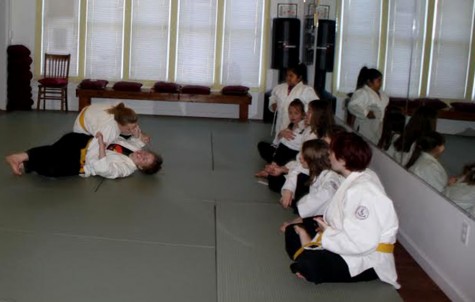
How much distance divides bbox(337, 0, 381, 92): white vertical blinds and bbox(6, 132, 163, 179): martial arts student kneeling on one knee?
2.52 m

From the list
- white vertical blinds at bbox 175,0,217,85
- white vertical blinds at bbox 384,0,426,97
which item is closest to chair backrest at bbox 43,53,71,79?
white vertical blinds at bbox 175,0,217,85

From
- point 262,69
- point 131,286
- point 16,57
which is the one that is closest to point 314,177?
point 131,286

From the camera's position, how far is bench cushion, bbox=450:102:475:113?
3635mm

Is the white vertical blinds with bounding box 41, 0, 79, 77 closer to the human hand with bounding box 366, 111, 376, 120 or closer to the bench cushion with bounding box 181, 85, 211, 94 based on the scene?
the bench cushion with bounding box 181, 85, 211, 94

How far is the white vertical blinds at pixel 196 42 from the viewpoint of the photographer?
10.6m

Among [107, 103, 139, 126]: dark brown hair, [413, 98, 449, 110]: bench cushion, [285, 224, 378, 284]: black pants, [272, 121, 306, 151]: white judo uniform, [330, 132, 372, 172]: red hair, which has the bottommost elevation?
[285, 224, 378, 284]: black pants

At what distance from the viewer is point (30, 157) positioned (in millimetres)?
5383

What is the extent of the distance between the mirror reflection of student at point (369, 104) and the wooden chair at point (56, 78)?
5.56 m

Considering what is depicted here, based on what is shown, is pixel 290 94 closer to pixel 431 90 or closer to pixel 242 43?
pixel 431 90

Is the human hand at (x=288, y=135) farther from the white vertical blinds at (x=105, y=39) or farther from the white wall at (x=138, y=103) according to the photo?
the white vertical blinds at (x=105, y=39)

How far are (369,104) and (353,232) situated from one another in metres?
3.03

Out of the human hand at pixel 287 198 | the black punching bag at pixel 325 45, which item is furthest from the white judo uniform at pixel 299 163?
the black punching bag at pixel 325 45

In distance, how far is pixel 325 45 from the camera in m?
8.84

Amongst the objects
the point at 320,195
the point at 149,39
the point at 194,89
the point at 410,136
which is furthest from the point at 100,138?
the point at 149,39
